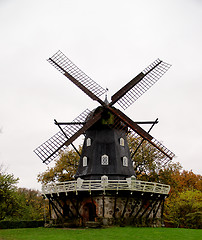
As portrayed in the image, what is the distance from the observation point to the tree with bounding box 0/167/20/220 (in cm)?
2545

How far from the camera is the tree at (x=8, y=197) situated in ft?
83.5

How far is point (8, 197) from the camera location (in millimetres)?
25672

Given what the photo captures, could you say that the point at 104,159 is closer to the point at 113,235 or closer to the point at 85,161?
the point at 85,161

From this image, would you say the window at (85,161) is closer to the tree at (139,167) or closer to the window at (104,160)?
the window at (104,160)

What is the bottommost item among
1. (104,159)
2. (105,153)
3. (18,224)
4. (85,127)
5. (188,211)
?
(18,224)

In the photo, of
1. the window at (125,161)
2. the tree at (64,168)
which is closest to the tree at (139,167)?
the tree at (64,168)

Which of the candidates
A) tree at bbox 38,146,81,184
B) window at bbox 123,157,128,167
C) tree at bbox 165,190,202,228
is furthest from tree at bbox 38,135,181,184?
window at bbox 123,157,128,167

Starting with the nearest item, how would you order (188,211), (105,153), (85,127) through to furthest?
(85,127)
(105,153)
(188,211)

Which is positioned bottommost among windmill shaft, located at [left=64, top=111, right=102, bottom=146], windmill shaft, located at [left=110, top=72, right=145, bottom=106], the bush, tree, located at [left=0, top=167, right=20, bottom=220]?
the bush

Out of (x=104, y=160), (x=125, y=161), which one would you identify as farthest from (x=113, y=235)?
(x=125, y=161)

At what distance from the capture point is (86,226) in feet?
69.4

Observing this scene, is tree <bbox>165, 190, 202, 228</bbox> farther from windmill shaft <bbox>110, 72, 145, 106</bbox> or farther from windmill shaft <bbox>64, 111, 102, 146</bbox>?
windmill shaft <bbox>110, 72, 145, 106</bbox>

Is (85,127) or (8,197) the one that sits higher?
(85,127)

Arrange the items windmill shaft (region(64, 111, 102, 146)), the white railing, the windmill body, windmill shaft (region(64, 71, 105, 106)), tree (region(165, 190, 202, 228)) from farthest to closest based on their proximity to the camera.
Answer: tree (region(165, 190, 202, 228)) < windmill shaft (region(64, 71, 105, 106)) < windmill shaft (region(64, 111, 102, 146)) < the windmill body < the white railing
